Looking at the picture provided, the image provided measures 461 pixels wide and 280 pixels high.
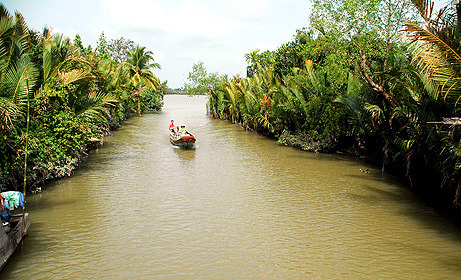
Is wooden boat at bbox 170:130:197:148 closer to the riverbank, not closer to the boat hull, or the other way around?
the boat hull

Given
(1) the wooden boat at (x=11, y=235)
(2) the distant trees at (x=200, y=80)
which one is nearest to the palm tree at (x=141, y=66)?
(2) the distant trees at (x=200, y=80)

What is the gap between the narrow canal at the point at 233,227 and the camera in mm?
6211

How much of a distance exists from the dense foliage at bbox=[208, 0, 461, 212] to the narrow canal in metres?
1.27

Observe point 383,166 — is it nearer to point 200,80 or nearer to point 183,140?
point 183,140

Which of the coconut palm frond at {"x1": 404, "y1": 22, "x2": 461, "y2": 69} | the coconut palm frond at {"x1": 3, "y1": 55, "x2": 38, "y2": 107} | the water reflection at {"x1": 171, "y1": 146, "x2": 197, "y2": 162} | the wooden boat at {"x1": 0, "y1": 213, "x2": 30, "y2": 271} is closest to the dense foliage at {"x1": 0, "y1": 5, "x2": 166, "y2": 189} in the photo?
the coconut palm frond at {"x1": 3, "y1": 55, "x2": 38, "y2": 107}

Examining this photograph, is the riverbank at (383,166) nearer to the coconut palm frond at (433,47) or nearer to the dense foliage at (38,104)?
the coconut palm frond at (433,47)

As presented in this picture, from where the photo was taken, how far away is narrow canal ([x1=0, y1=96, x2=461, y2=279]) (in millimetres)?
6211

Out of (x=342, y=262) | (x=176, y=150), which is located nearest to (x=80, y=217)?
(x=342, y=262)

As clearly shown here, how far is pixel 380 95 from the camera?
11477 mm

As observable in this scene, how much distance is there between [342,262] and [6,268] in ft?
18.9

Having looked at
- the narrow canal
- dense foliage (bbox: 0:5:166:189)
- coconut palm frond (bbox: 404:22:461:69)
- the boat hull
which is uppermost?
coconut palm frond (bbox: 404:22:461:69)

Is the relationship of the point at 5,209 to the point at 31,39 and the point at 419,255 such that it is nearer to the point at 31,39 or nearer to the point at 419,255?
the point at 31,39

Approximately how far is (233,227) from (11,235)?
425cm

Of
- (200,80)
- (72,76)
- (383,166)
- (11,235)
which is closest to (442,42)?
(383,166)
